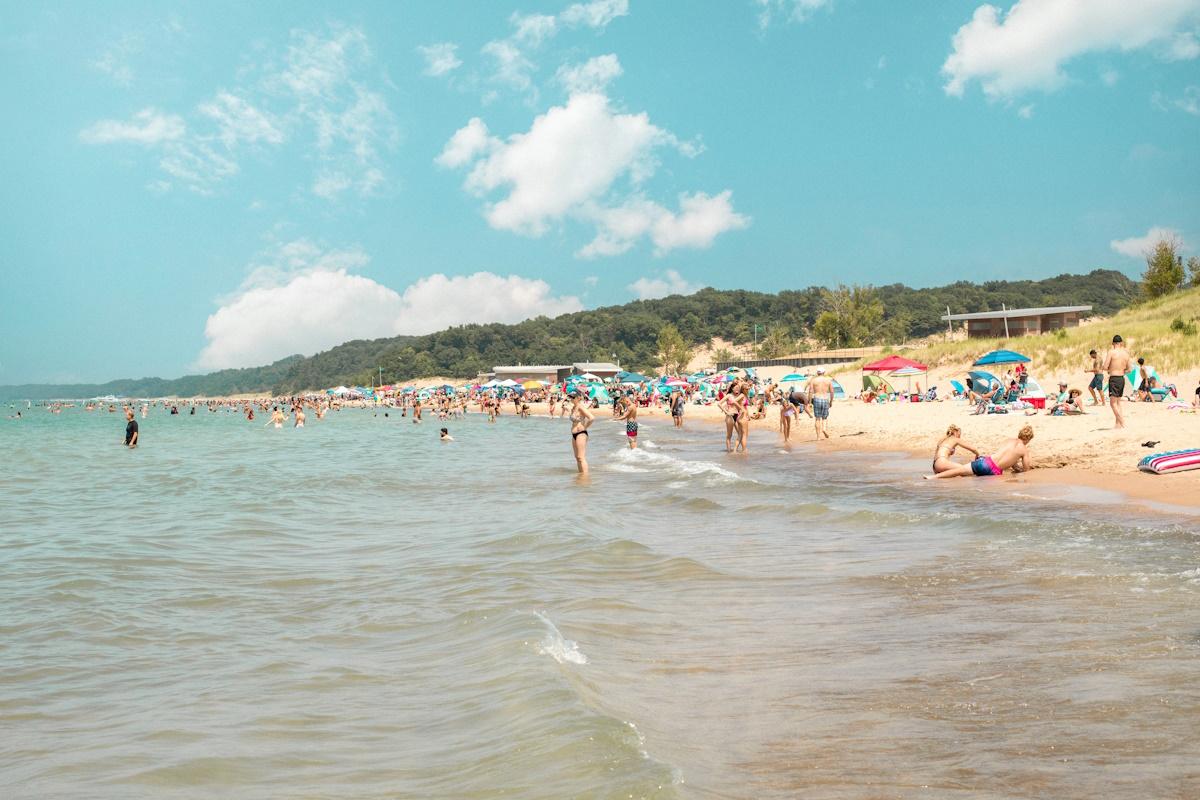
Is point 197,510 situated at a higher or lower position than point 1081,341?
lower

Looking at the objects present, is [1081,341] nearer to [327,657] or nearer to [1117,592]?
[1117,592]

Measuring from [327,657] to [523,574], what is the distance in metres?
2.48

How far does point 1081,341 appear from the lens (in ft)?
110

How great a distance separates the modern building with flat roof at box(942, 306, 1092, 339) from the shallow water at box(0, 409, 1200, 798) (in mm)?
49824

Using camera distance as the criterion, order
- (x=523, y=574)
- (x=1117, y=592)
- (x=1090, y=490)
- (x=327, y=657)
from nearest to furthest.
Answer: (x=327, y=657) → (x=1117, y=592) → (x=523, y=574) → (x=1090, y=490)

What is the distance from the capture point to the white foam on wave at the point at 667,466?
15.2 meters

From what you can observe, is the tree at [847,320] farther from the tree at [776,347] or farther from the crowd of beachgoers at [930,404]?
the crowd of beachgoers at [930,404]

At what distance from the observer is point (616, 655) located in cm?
482

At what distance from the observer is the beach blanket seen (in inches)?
433

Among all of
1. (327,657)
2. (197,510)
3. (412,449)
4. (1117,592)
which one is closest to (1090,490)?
(1117,592)

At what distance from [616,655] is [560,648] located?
325mm

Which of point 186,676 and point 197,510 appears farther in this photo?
point 197,510

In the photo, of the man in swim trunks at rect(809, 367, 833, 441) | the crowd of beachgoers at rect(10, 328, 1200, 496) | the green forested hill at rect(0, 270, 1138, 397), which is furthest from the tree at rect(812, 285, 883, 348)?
the man in swim trunks at rect(809, 367, 833, 441)

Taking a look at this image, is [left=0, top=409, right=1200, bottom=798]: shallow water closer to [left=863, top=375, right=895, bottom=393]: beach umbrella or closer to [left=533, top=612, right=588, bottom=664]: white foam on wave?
[left=533, top=612, right=588, bottom=664]: white foam on wave
